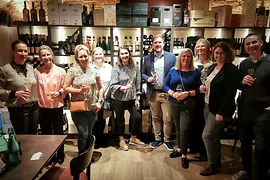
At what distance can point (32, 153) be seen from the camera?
159cm

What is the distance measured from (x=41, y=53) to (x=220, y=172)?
8.54ft

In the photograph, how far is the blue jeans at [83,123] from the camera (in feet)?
8.11

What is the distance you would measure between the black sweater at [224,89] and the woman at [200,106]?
0.84ft

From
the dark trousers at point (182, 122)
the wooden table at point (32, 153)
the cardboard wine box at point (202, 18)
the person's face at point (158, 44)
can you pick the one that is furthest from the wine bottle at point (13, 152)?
the cardboard wine box at point (202, 18)

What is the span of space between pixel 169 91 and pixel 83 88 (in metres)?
1.08

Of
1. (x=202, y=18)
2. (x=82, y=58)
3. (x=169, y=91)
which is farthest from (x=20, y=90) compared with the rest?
(x=202, y=18)

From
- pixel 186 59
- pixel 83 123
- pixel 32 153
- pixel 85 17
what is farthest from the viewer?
pixel 85 17

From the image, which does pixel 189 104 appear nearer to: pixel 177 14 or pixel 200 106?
pixel 200 106

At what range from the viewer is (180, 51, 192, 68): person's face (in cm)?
260

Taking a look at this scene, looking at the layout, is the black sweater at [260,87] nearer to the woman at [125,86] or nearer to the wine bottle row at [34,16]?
the woman at [125,86]

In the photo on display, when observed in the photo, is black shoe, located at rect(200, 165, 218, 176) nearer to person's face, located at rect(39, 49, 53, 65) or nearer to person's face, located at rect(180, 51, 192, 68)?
person's face, located at rect(180, 51, 192, 68)

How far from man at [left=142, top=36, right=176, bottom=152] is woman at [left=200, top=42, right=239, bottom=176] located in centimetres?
66

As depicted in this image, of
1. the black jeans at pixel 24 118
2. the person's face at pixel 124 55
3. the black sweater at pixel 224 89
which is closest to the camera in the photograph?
the black sweater at pixel 224 89

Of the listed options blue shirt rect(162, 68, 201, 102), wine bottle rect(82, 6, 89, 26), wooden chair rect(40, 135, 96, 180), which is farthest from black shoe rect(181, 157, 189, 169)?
wine bottle rect(82, 6, 89, 26)
